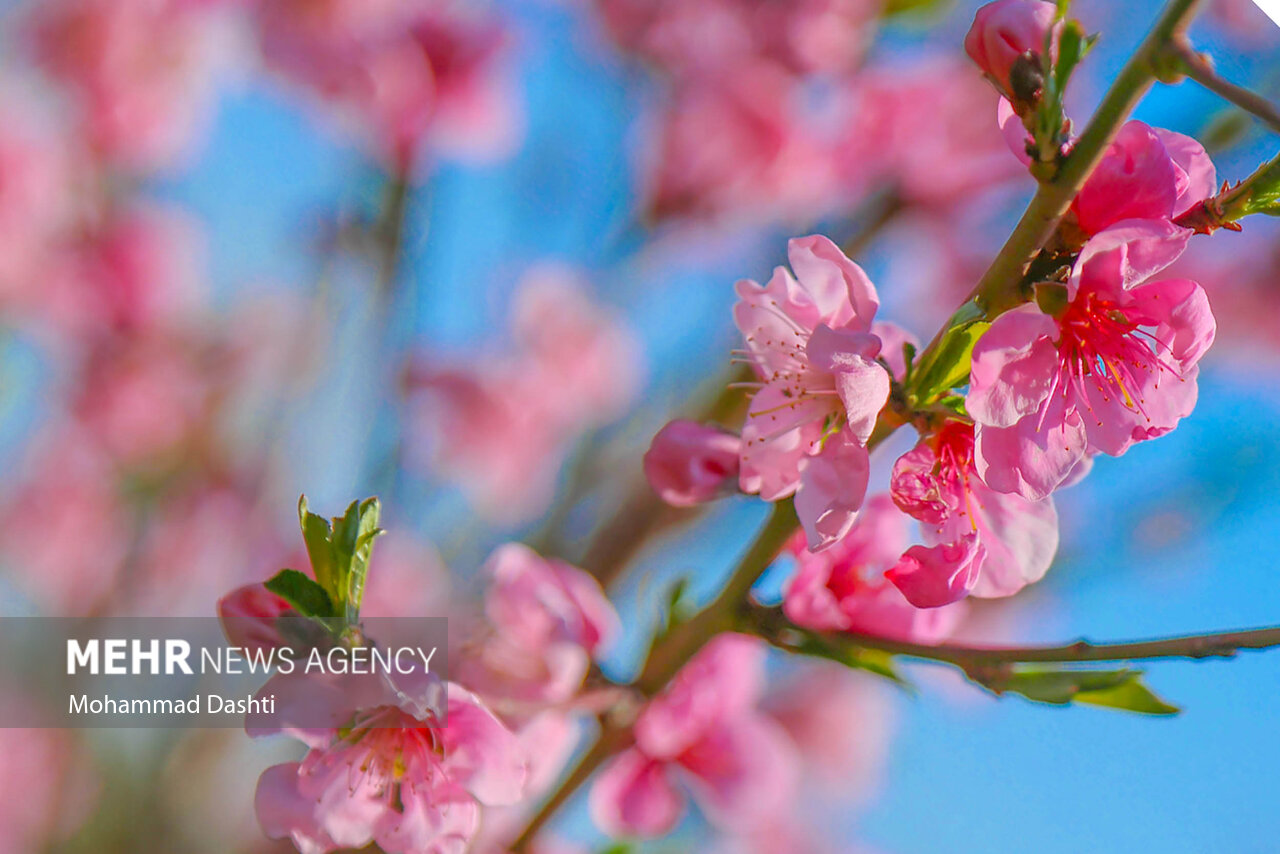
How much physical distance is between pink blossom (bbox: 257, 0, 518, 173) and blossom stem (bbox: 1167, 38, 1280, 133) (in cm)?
153

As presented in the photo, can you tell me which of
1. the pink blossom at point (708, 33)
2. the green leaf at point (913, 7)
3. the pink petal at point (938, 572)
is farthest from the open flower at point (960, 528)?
the pink blossom at point (708, 33)

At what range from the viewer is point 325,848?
69 centimetres

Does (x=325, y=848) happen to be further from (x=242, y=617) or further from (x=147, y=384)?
(x=147, y=384)

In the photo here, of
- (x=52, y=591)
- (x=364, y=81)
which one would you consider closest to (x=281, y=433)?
(x=364, y=81)

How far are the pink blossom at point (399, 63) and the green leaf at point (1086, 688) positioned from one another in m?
1.55

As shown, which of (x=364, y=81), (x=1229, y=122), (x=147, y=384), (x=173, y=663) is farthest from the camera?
(x=147, y=384)

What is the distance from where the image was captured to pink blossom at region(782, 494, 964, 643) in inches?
27.4

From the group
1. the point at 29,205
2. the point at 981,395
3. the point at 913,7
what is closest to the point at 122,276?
the point at 29,205

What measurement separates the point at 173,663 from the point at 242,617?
1044mm

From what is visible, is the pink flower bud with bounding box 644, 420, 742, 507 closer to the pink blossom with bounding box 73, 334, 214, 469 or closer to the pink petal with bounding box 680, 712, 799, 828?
the pink petal with bounding box 680, 712, 799, 828

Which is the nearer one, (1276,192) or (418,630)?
(1276,192)

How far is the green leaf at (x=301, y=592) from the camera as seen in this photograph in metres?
0.60

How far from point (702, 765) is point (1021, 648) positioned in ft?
1.40

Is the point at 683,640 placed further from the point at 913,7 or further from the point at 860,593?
the point at 913,7
